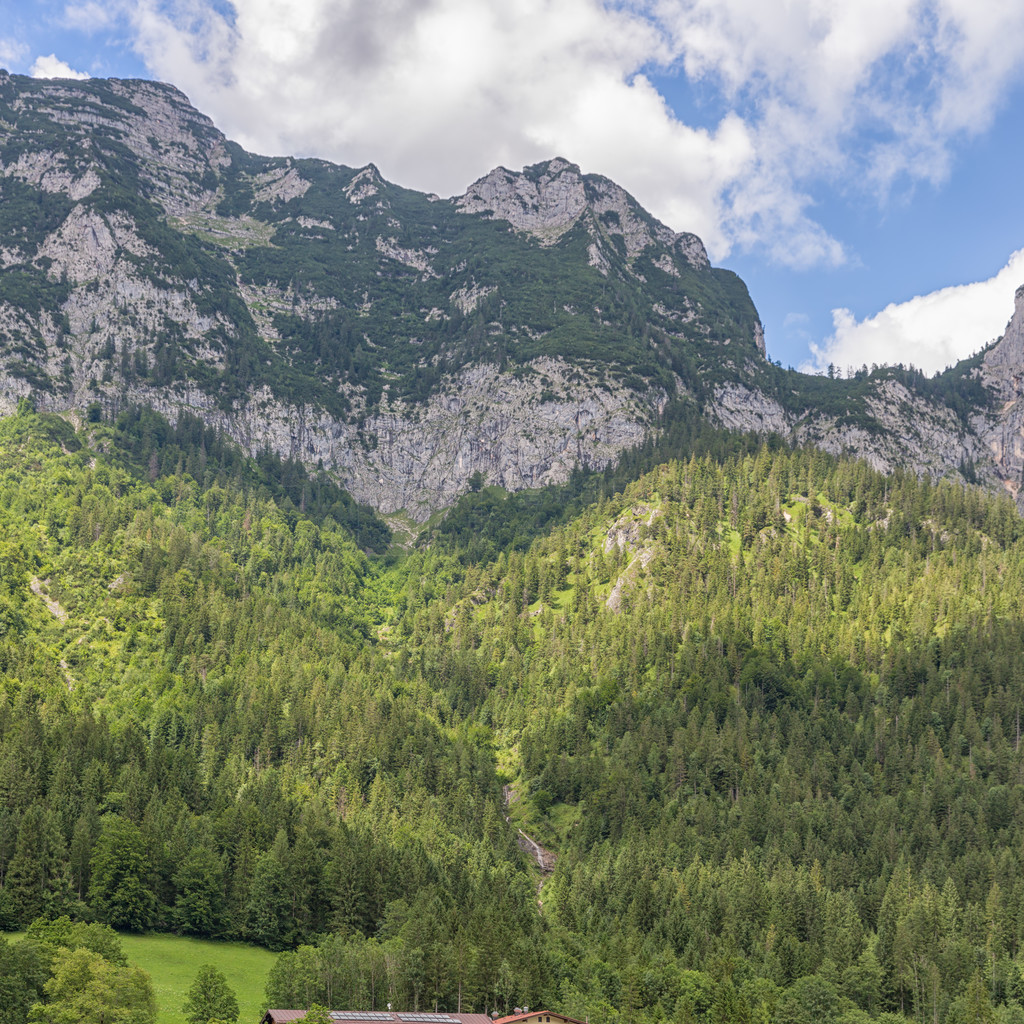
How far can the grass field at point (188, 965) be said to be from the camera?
105 metres

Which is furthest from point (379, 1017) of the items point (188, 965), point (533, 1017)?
point (188, 965)

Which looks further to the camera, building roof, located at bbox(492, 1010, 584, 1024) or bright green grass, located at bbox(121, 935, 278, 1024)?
building roof, located at bbox(492, 1010, 584, 1024)

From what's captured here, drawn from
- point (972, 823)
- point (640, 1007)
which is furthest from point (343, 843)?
point (972, 823)

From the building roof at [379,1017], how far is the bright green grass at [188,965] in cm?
795

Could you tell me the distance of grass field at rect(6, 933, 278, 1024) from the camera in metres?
105

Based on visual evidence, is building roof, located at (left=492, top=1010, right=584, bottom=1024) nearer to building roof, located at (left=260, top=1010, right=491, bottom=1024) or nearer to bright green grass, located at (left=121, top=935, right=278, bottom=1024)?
building roof, located at (left=260, top=1010, right=491, bottom=1024)

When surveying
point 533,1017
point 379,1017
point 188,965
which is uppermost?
point 188,965

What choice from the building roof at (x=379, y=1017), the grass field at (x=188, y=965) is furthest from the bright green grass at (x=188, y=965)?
the building roof at (x=379, y=1017)

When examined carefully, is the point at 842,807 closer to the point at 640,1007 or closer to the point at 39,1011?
the point at 640,1007

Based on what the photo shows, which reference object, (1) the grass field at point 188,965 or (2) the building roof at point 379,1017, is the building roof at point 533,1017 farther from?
(1) the grass field at point 188,965

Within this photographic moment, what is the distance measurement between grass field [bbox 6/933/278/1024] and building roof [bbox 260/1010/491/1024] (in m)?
8.00

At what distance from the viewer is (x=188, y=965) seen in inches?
4766

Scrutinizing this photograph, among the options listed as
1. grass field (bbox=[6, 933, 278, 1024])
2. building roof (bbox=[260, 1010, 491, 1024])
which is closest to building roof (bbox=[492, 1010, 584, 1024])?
building roof (bbox=[260, 1010, 491, 1024])

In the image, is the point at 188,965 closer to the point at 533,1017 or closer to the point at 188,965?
the point at 188,965
